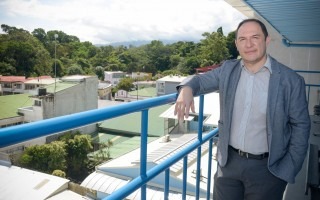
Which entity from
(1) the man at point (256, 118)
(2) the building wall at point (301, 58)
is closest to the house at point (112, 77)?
(2) the building wall at point (301, 58)

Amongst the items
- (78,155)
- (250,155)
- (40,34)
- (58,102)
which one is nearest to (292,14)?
(250,155)

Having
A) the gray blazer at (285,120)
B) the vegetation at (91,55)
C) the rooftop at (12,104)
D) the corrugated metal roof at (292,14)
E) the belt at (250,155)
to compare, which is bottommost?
the rooftop at (12,104)

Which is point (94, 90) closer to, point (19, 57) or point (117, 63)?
point (19, 57)

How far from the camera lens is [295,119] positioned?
4.98 ft

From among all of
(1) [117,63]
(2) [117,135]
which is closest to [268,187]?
(2) [117,135]

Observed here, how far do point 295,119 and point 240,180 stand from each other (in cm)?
46

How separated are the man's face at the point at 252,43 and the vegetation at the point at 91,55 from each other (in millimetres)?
49733

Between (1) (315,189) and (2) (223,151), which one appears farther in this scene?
(1) (315,189)

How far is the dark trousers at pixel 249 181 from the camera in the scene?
162 centimetres

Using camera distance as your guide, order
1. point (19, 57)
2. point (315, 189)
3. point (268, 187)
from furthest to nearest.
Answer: point (19, 57) < point (315, 189) < point (268, 187)

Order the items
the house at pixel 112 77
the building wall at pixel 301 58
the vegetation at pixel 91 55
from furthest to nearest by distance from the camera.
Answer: the house at pixel 112 77, the vegetation at pixel 91 55, the building wall at pixel 301 58

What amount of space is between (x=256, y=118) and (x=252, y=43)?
1.33 feet

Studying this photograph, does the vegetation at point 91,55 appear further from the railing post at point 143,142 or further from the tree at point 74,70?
the railing post at point 143,142

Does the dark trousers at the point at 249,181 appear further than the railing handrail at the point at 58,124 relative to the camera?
Yes
